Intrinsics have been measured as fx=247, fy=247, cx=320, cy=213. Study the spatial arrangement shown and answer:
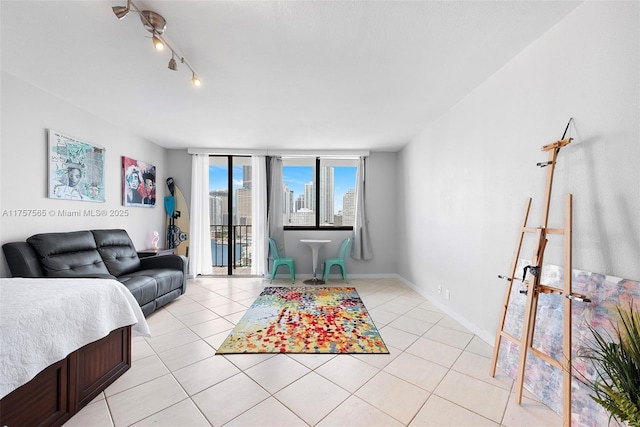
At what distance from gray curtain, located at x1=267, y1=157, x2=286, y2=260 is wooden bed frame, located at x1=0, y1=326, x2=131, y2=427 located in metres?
2.95

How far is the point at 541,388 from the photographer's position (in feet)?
5.16

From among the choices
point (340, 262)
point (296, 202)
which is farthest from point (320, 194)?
point (340, 262)

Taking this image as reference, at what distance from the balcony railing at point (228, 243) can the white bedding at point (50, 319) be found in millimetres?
3128

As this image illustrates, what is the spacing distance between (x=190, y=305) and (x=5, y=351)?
2270 mm

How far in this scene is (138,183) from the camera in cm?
390

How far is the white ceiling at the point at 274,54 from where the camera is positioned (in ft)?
4.98

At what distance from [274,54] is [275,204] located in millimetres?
3083

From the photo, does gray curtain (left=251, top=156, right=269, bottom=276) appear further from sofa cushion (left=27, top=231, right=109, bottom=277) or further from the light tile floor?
sofa cushion (left=27, top=231, right=109, bottom=277)

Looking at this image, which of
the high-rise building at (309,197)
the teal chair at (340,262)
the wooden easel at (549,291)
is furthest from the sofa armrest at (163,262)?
the wooden easel at (549,291)

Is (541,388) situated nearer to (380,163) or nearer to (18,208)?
(380,163)

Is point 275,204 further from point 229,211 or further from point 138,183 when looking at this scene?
point 138,183

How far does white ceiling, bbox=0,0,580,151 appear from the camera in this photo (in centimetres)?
152

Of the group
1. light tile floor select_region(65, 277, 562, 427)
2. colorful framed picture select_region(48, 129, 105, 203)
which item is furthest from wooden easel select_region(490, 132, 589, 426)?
colorful framed picture select_region(48, 129, 105, 203)

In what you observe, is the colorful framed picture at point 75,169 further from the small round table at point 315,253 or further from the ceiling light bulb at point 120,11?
the small round table at point 315,253
